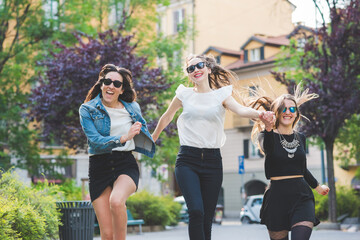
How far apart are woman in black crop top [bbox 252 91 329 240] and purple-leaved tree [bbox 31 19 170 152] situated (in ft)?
46.5

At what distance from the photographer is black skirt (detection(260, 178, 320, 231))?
6371mm

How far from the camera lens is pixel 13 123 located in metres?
27.3

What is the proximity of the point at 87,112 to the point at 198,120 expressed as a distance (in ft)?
3.68

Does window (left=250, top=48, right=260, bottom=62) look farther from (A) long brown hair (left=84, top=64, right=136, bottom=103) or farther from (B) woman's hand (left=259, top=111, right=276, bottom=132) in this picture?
(B) woman's hand (left=259, top=111, right=276, bottom=132)

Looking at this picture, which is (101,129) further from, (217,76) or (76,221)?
(76,221)

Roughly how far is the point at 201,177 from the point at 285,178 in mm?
871

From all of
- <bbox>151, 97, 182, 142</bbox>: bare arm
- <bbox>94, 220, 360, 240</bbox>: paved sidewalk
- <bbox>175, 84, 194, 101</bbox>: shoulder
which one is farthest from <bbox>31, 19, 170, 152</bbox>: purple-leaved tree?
<bbox>175, 84, 194, 101</bbox>: shoulder

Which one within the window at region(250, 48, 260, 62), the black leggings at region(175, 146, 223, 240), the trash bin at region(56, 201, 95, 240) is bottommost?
the trash bin at region(56, 201, 95, 240)

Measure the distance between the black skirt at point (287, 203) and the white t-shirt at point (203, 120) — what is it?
78cm

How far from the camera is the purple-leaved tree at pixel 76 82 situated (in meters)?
20.5

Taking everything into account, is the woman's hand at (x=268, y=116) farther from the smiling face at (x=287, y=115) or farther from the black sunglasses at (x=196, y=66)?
the black sunglasses at (x=196, y=66)

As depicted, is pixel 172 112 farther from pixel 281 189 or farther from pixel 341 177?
pixel 341 177

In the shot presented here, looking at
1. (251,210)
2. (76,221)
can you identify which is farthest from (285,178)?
(251,210)

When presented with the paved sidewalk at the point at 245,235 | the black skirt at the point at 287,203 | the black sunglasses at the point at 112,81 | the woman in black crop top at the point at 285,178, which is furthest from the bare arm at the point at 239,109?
the paved sidewalk at the point at 245,235
